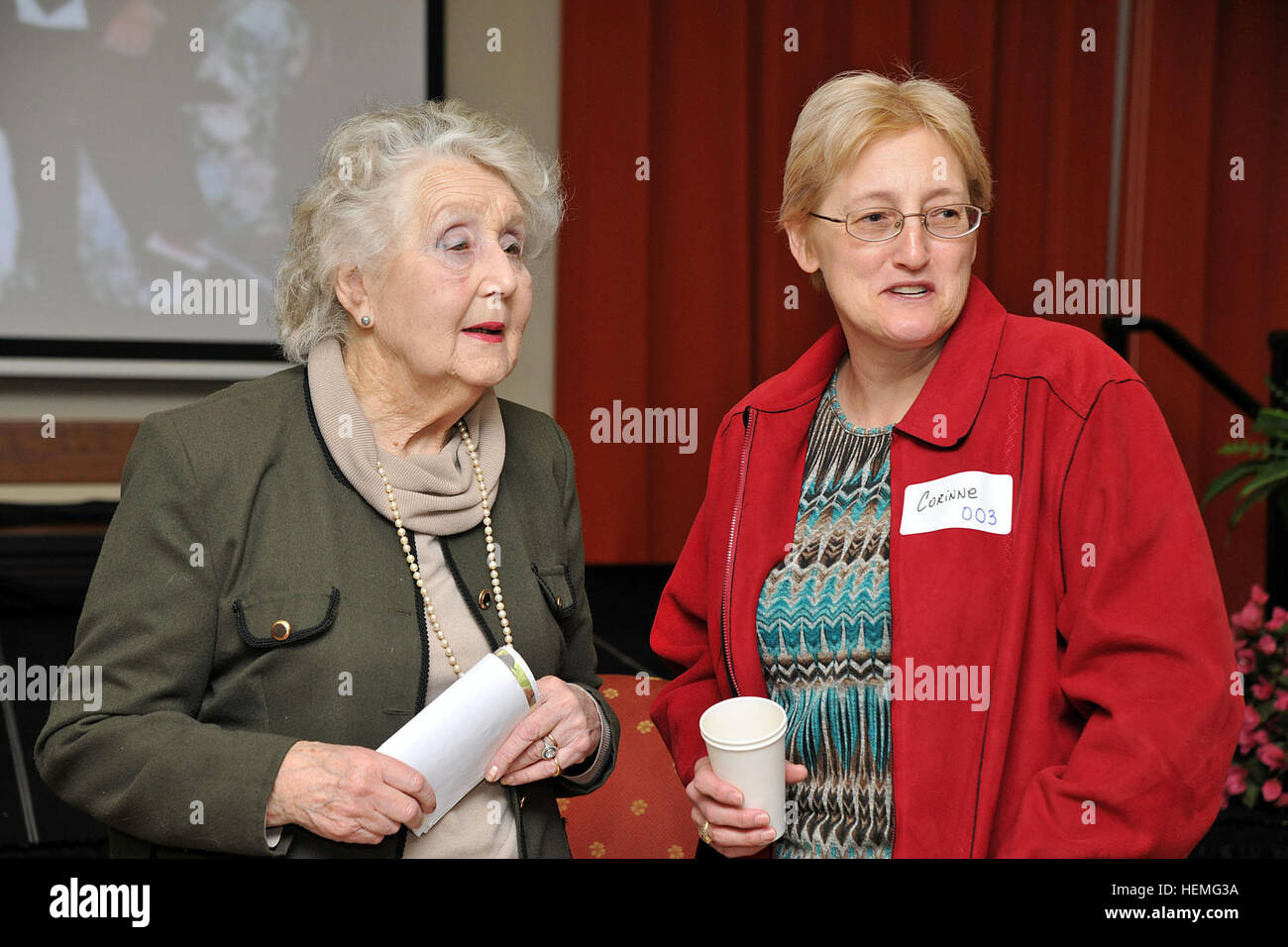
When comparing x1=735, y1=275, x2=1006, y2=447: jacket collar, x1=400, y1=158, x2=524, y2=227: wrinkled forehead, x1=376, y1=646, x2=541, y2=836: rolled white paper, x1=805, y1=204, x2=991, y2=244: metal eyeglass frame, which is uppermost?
x1=400, y1=158, x2=524, y2=227: wrinkled forehead

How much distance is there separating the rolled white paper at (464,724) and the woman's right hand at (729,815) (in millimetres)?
269

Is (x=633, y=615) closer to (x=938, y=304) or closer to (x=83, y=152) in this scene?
(x=83, y=152)

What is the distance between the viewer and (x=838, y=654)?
1.53 m

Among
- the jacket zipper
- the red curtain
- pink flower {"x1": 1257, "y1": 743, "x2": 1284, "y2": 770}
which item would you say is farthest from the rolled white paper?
the red curtain

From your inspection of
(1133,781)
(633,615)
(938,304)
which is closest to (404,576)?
(938,304)

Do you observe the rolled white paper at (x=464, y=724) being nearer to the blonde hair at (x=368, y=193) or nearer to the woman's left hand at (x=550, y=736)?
the woman's left hand at (x=550, y=736)

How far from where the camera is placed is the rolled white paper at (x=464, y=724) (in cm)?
131

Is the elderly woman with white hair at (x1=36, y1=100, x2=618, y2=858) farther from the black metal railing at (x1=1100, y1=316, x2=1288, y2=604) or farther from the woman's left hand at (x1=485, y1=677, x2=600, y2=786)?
the black metal railing at (x1=1100, y1=316, x2=1288, y2=604)

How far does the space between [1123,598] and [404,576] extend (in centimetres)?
88

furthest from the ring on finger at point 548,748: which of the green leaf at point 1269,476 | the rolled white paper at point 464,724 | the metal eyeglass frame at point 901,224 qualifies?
the green leaf at point 1269,476

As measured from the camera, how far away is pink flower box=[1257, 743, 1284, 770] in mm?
3311

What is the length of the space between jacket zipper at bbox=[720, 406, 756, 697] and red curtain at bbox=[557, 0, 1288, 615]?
12.1 feet

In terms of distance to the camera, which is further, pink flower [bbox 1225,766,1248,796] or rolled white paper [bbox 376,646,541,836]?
pink flower [bbox 1225,766,1248,796]

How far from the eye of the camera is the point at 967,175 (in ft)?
5.27
